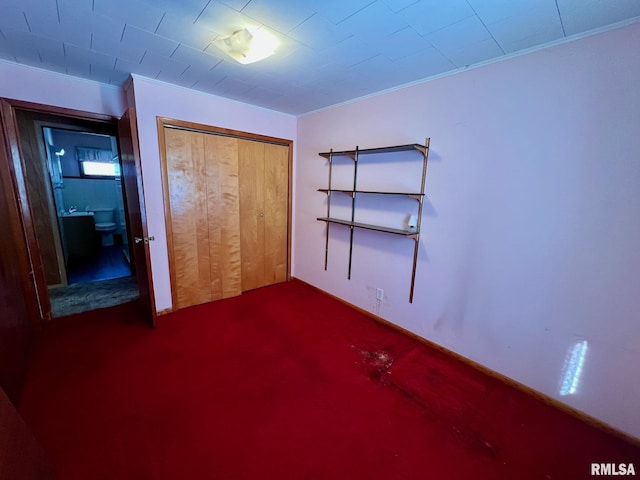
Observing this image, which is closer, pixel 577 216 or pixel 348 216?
pixel 577 216

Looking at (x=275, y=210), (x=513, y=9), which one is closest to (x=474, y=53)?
(x=513, y=9)

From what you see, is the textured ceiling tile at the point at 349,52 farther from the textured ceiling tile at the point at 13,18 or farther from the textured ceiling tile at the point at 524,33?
the textured ceiling tile at the point at 13,18

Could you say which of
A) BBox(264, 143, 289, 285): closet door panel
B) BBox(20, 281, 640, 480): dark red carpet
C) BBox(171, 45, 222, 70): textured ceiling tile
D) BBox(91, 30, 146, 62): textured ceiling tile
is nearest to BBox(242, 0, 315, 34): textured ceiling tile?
BBox(171, 45, 222, 70): textured ceiling tile

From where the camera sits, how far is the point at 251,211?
11.0ft

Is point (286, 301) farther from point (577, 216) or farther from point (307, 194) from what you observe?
point (577, 216)

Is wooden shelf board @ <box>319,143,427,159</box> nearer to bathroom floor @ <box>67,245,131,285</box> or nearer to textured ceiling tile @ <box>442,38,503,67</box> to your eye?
textured ceiling tile @ <box>442,38,503,67</box>

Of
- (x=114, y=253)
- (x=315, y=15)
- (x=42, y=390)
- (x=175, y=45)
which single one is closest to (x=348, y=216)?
(x=315, y=15)

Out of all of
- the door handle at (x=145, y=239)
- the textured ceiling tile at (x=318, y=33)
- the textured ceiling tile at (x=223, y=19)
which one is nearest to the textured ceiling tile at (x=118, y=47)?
the textured ceiling tile at (x=223, y=19)

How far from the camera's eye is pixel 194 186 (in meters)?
2.82

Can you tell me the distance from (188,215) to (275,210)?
1144 millimetres

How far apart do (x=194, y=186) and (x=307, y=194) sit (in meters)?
1.41

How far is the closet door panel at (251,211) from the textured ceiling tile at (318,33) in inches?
66.1

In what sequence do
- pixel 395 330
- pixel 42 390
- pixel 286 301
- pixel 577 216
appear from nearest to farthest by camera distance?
pixel 577 216 < pixel 42 390 < pixel 395 330 < pixel 286 301

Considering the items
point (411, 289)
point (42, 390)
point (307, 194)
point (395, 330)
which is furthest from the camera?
point (307, 194)
